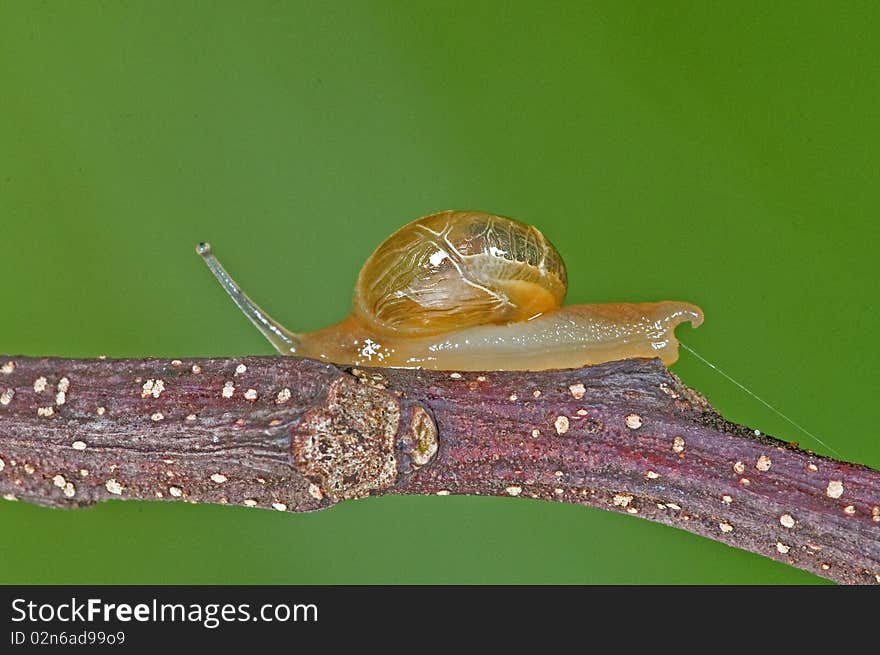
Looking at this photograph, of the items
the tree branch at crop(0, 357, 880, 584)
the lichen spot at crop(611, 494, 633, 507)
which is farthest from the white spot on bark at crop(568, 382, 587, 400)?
the lichen spot at crop(611, 494, 633, 507)

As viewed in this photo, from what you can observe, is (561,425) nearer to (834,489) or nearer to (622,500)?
(622,500)

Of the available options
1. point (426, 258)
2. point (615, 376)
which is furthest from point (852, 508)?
point (426, 258)

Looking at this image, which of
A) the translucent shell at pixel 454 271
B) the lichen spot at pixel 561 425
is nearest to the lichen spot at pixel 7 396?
the translucent shell at pixel 454 271

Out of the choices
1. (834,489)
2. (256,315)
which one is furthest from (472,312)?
(834,489)

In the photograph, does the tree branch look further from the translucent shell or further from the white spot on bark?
the translucent shell

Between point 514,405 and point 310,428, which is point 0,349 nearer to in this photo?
point 310,428
